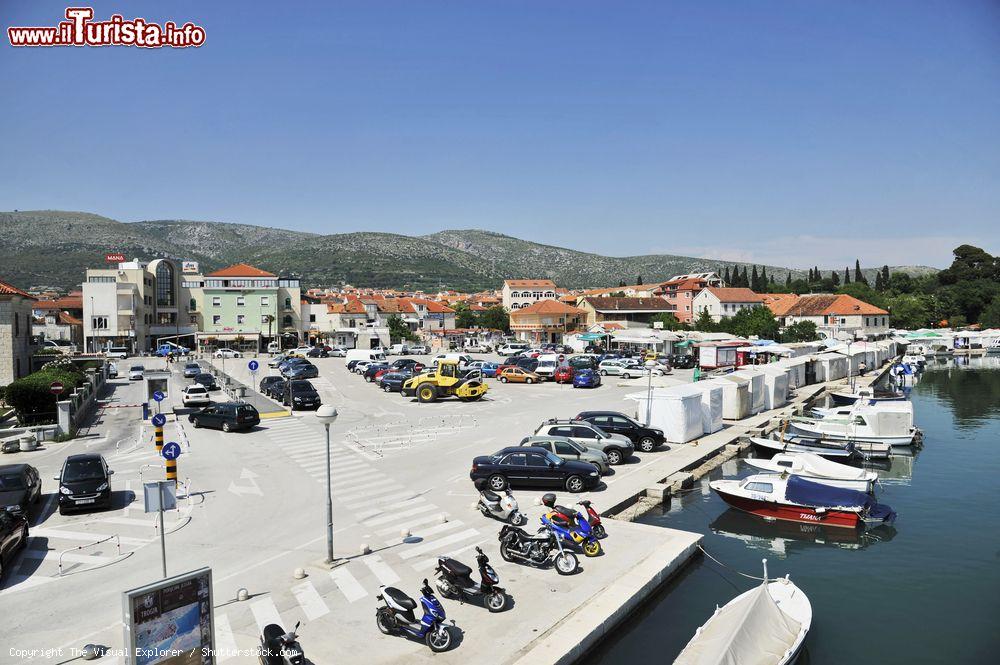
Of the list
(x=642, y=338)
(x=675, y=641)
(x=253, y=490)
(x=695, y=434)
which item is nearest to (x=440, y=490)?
(x=253, y=490)

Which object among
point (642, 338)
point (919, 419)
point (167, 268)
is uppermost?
point (167, 268)

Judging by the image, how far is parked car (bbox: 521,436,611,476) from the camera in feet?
69.5

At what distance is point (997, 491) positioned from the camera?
953 inches

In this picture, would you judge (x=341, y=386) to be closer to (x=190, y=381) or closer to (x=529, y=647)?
(x=190, y=381)

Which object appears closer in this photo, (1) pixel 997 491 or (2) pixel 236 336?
(1) pixel 997 491

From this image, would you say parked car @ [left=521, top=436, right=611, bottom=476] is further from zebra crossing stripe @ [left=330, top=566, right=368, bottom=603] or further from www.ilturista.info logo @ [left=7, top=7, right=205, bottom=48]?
www.ilturista.info logo @ [left=7, top=7, right=205, bottom=48]

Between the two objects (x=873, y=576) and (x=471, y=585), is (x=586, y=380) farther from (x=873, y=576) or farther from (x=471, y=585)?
(x=471, y=585)

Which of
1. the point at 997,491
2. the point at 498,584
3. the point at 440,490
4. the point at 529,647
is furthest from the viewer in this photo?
the point at 997,491

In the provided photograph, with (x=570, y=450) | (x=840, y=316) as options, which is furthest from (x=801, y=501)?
(x=840, y=316)

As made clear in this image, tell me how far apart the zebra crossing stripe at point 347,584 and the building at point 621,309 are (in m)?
95.1

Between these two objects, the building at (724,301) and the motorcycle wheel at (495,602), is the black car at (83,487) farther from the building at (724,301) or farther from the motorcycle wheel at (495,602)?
the building at (724,301)

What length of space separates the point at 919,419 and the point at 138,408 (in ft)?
163

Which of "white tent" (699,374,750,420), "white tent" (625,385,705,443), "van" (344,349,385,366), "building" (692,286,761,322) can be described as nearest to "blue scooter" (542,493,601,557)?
"white tent" (625,385,705,443)

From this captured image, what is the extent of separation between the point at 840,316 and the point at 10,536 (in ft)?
375
